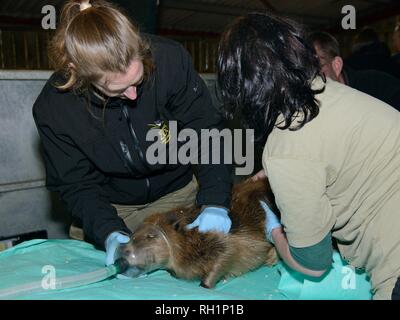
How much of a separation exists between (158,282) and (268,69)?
3.51 feet

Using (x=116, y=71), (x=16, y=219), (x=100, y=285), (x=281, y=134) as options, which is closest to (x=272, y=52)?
(x=281, y=134)

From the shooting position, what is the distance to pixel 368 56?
12.4ft

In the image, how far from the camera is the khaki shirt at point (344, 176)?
119cm

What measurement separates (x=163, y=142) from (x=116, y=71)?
1.82 ft

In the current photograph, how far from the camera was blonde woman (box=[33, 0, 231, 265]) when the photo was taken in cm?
171

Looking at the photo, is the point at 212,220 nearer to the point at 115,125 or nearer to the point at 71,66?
the point at 115,125

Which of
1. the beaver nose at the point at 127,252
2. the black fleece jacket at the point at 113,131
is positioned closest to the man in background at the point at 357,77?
the black fleece jacket at the point at 113,131

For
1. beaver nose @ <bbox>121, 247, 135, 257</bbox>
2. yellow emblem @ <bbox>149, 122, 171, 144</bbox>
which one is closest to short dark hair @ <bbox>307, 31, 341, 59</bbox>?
yellow emblem @ <bbox>149, 122, 171, 144</bbox>

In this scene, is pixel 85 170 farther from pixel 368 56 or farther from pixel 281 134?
pixel 368 56

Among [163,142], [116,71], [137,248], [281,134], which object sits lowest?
[137,248]

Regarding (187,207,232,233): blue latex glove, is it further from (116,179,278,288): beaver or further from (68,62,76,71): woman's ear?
(68,62,76,71): woman's ear

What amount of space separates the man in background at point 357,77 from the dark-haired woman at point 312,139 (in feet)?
5.32

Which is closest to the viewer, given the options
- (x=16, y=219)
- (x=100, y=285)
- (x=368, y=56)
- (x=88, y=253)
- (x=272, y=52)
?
(x=272, y=52)

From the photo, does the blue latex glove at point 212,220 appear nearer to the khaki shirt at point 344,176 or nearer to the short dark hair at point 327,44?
the khaki shirt at point 344,176
